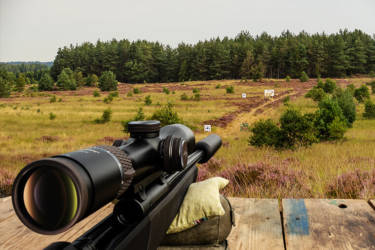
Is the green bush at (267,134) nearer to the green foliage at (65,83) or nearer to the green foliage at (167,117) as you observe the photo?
the green foliage at (167,117)

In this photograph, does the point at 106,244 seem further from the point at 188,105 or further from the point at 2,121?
the point at 188,105

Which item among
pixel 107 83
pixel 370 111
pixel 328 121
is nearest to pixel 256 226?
pixel 328 121

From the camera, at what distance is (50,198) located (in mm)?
927

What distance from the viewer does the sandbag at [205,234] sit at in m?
2.03

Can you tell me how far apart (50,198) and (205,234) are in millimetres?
1326

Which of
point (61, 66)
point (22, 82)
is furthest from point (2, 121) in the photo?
point (61, 66)

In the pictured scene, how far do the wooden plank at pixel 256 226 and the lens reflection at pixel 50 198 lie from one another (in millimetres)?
1394

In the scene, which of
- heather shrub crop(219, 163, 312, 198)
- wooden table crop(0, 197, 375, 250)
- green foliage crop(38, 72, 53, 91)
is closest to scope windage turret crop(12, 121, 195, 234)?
wooden table crop(0, 197, 375, 250)

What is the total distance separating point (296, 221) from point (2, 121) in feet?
97.3

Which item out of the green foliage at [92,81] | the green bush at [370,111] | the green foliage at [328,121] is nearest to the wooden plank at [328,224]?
the green foliage at [328,121]

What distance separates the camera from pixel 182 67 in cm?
9794

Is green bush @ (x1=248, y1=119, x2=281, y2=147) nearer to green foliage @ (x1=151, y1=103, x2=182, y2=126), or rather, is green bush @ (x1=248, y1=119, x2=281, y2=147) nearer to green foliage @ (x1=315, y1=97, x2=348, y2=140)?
green foliage @ (x1=315, y1=97, x2=348, y2=140)

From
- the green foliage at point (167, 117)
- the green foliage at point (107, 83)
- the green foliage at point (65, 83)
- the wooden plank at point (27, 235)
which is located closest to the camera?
the wooden plank at point (27, 235)

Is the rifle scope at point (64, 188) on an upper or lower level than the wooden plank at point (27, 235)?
upper
